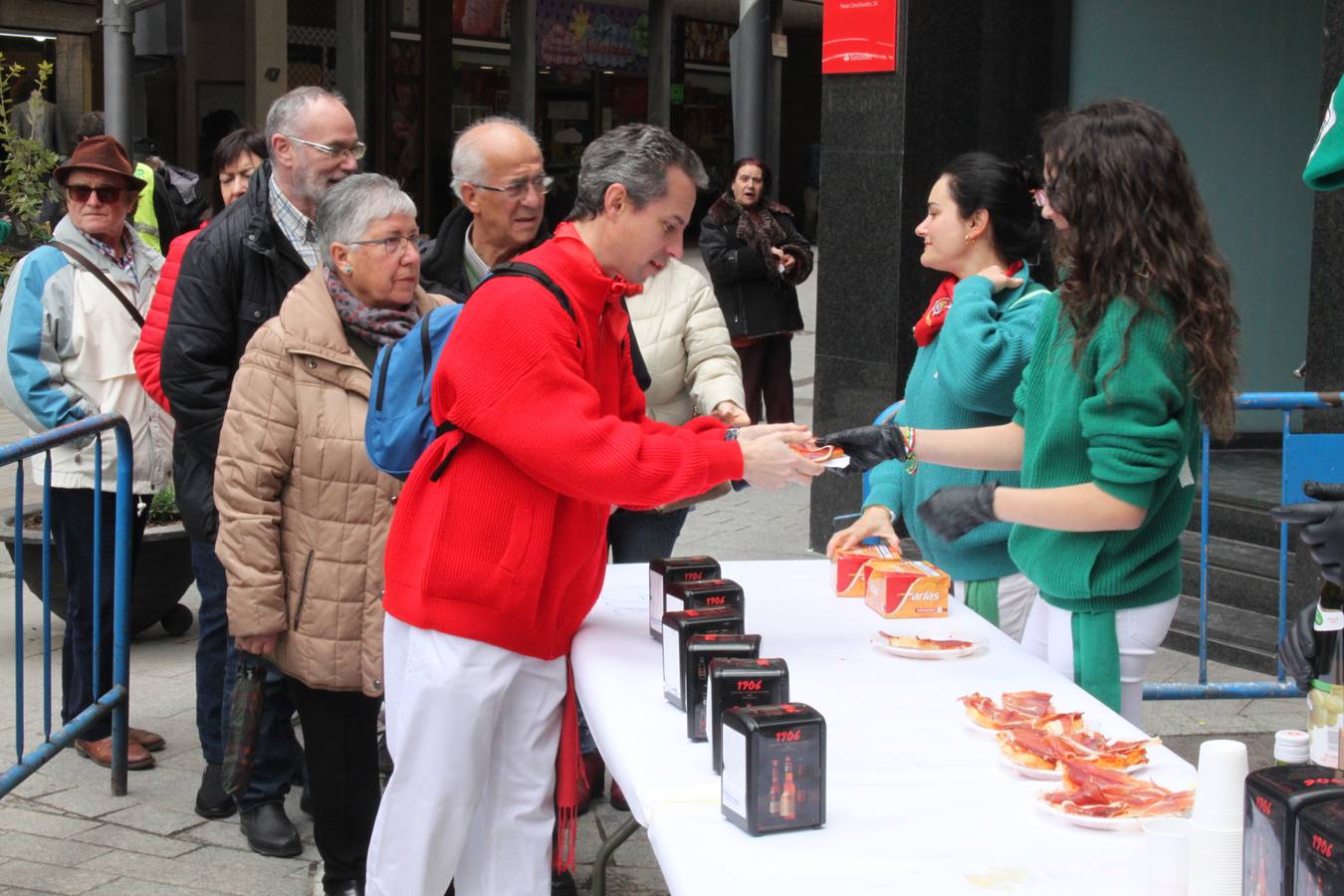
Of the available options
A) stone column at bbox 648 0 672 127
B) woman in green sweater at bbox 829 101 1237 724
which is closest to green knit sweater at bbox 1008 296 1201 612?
woman in green sweater at bbox 829 101 1237 724

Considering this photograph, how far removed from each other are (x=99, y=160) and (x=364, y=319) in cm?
190

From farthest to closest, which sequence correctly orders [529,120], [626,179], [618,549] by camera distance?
[529,120] < [618,549] < [626,179]

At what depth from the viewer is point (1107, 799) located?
93.6 inches

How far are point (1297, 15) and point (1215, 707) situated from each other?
429 centimetres

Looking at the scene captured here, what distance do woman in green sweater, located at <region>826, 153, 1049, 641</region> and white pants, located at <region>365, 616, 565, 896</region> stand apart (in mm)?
1050

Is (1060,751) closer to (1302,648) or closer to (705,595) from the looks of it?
(1302,648)

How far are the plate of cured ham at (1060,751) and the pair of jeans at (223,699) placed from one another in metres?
2.49

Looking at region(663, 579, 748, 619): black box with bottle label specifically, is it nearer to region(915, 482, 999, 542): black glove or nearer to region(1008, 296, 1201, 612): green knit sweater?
region(915, 482, 999, 542): black glove

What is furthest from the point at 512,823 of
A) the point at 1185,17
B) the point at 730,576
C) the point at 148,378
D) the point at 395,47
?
the point at 395,47

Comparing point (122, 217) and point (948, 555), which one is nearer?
point (948, 555)

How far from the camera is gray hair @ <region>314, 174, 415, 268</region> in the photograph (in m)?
3.90

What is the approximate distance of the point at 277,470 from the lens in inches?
150

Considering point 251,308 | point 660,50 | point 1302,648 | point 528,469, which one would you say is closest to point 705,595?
point 528,469

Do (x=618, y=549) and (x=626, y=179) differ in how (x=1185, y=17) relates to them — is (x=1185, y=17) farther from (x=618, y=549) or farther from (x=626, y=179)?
(x=626, y=179)
